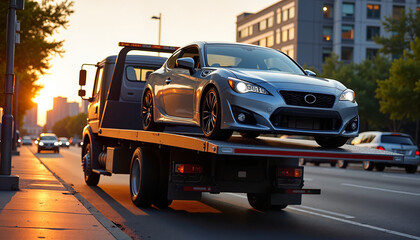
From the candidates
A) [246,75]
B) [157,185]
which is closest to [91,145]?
[157,185]

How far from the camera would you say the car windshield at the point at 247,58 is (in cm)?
983

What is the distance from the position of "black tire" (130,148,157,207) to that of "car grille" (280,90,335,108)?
2985 mm

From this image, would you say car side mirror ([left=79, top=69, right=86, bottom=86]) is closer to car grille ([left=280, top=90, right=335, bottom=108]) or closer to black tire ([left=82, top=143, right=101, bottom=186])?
black tire ([left=82, top=143, right=101, bottom=186])

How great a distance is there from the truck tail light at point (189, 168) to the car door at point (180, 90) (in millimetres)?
696

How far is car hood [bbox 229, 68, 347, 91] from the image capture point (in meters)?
8.53

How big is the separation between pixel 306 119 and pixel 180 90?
94.4 inches

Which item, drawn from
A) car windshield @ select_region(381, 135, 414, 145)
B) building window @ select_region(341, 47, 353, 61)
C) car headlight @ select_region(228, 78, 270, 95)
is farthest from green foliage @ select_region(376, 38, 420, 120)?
building window @ select_region(341, 47, 353, 61)

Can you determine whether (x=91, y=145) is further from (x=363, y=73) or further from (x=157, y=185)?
(x=363, y=73)

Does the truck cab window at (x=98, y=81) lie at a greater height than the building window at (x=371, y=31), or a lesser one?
lesser

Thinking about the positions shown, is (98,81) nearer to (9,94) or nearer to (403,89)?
(9,94)

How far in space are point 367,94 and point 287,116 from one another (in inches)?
1953

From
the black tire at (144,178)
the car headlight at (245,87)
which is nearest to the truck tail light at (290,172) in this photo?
the car headlight at (245,87)

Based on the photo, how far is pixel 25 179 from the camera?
15.7 m

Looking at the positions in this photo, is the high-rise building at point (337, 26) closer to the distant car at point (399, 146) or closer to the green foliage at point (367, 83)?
the green foliage at point (367, 83)
